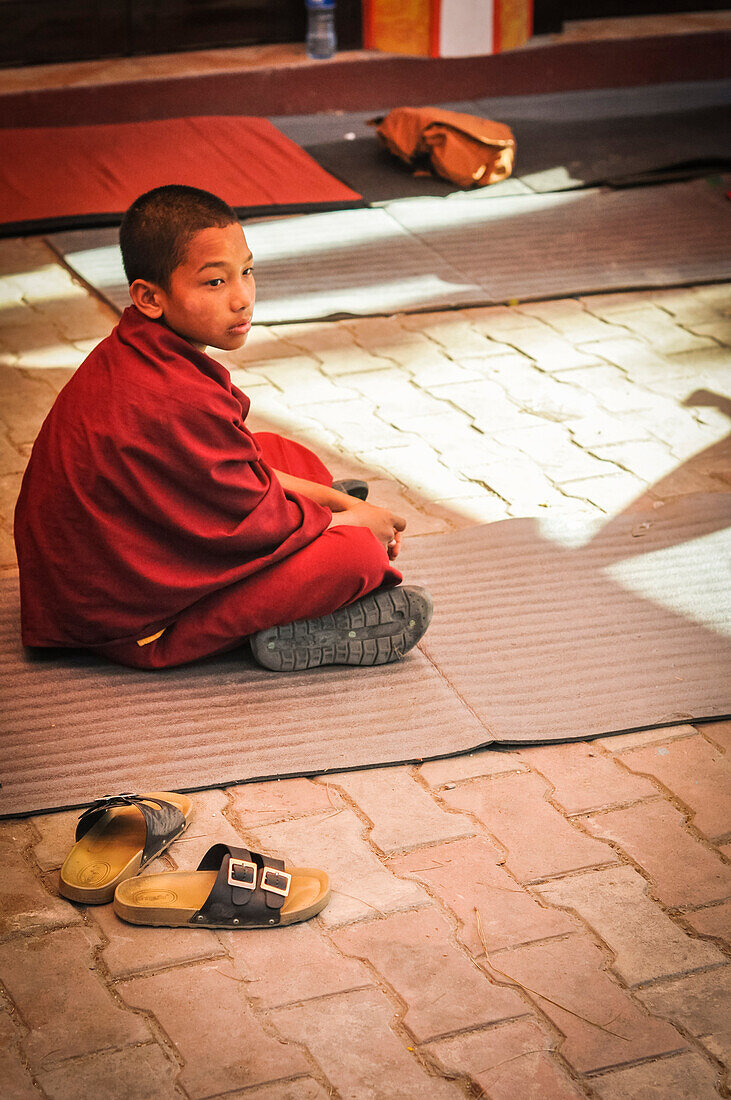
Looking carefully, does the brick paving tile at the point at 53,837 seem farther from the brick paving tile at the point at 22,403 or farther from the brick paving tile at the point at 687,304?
the brick paving tile at the point at 687,304

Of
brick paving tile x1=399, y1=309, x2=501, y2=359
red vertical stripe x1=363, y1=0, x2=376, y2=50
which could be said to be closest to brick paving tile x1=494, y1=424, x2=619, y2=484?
brick paving tile x1=399, y1=309, x2=501, y2=359

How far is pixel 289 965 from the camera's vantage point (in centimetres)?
220

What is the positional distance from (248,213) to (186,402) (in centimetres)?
326

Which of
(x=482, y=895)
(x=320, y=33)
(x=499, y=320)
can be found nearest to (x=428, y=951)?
(x=482, y=895)

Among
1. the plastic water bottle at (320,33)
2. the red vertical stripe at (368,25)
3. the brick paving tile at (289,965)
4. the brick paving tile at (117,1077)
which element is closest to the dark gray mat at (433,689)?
the brick paving tile at (289,965)

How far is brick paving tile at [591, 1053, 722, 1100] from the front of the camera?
1.97 metres

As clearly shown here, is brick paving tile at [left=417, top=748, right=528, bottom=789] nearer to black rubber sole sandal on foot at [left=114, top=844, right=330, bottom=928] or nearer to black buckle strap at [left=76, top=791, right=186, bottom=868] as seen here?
black rubber sole sandal on foot at [left=114, top=844, right=330, bottom=928]

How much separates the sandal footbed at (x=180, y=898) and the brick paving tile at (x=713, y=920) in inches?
27.1

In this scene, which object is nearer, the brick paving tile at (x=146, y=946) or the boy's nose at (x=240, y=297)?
the brick paving tile at (x=146, y=946)

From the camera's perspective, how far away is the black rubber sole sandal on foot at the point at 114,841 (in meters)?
2.31

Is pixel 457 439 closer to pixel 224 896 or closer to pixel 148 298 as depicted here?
pixel 148 298

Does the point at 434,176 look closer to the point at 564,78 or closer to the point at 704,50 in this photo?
the point at 564,78

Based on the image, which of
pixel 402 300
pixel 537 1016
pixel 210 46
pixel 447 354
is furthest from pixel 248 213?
pixel 537 1016

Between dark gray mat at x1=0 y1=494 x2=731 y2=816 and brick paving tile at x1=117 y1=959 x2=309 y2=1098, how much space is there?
524 mm
